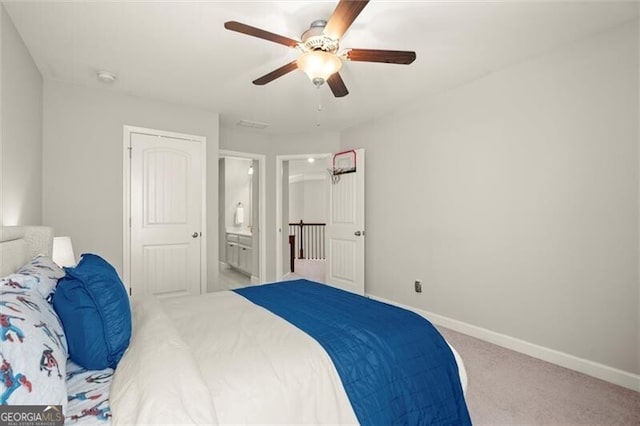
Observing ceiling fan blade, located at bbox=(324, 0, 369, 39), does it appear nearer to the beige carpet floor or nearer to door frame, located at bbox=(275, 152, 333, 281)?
the beige carpet floor

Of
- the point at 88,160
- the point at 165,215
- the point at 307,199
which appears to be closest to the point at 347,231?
the point at 165,215

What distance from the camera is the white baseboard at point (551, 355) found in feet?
7.14

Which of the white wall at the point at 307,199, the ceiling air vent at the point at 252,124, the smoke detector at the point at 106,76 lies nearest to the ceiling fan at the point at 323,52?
the smoke detector at the point at 106,76

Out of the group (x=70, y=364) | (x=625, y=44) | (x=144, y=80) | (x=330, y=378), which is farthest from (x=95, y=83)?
(x=625, y=44)

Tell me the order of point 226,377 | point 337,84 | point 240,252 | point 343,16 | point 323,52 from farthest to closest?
point 240,252
point 337,84
point 323,52
point 343,16
point 226,377

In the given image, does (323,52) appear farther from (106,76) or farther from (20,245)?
(106,76)

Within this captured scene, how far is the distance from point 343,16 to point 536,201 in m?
2.14

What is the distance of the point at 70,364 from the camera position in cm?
124

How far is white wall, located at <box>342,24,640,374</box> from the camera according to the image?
2.22 metres

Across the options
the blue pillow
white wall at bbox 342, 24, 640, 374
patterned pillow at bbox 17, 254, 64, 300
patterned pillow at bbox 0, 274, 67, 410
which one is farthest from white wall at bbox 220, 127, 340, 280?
patterned pillow at bbox 0, 274, 67, 410

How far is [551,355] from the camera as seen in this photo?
2.54 metres

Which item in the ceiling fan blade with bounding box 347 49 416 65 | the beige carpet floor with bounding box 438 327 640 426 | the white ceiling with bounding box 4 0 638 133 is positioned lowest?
the beige carpet floor with bounding box 438 327 640 426

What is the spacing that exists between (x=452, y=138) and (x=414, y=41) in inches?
49.2

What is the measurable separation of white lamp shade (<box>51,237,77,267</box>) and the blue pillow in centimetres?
135
